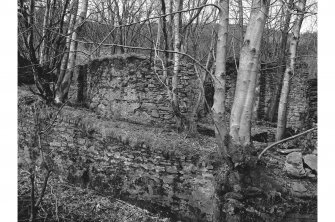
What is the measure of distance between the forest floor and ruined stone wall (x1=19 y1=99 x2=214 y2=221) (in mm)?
151

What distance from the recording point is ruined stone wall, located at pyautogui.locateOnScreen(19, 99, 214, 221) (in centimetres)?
403

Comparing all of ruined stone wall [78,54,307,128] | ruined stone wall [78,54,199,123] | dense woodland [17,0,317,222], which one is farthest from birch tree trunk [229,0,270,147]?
ruined stone wall [78,54,199,123]

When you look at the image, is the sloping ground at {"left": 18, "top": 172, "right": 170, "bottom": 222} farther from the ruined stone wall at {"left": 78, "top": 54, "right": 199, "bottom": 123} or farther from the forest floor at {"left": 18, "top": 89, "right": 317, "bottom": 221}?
the ruined stone wall at {"left": 78, "top": 54, "right": 199, "bottom": 123}

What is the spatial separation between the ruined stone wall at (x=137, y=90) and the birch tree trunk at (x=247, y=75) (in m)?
3.07

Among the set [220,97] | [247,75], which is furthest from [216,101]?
[247,75]

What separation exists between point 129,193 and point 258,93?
7543mm

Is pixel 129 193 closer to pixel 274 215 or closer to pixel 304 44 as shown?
pixel 274 215

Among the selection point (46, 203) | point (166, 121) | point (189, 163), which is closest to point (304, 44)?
point (166, 121)

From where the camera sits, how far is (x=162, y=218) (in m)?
4.19

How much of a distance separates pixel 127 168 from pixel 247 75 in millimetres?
2845

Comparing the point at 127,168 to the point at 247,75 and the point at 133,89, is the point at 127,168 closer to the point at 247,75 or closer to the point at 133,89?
the point at 133,89

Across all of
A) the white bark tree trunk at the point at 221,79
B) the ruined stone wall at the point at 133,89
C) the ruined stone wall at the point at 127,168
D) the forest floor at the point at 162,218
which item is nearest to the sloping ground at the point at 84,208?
the forest floor at the point at 162,218

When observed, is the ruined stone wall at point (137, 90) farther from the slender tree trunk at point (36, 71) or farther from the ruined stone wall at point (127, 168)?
the slender tree trunk at point (36, 71)

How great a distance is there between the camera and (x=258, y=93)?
10.2 m
